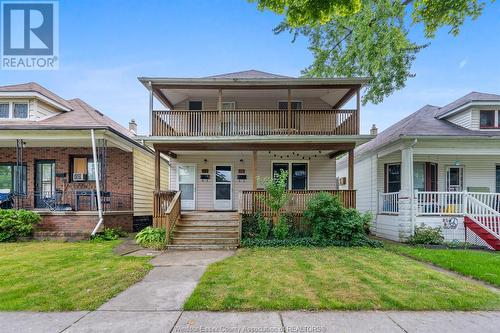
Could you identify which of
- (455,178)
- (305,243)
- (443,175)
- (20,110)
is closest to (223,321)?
(305,243)

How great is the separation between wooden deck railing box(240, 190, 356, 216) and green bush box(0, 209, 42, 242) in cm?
764

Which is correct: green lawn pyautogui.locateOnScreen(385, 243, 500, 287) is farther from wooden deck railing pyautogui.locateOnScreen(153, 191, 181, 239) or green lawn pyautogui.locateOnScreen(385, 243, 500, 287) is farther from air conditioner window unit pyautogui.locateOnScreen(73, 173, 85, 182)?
air conditioner window unit pyautogui.locateOnScreen(73, 173, 85, 182)

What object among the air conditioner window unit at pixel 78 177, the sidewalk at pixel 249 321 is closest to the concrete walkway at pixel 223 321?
the sidewalk at pixel 249 321

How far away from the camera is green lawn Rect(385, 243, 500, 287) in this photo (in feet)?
20.4

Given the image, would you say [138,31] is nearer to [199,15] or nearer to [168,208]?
[199,15]

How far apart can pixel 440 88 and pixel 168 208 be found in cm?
2507

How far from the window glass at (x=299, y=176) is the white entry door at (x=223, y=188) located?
2.88m

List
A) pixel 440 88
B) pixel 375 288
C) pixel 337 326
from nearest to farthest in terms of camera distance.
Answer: pixel 337 326 < pixel 375 288 < pixel 440 88

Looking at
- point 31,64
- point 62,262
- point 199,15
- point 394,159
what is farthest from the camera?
point 199,15

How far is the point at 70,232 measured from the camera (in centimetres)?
1084

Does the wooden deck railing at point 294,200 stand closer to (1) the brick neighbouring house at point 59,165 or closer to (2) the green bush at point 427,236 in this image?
(2) the green bush at point 427,236

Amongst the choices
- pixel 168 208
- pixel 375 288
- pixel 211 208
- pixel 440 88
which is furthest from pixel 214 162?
pixel 440 88

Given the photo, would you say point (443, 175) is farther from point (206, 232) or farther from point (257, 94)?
point (206, 232)

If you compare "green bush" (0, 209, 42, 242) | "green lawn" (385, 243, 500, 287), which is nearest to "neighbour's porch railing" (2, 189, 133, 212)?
"green bush" (0, 209, 42, 242)
